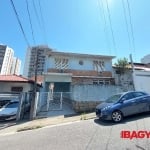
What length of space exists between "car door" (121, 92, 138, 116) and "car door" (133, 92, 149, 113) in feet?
0.85

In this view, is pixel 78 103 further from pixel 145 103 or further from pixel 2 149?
pixel 2 149

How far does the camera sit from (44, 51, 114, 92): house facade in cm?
1789

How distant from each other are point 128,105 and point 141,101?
1.06 metres

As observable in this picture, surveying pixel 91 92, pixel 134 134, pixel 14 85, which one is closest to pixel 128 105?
pixel 134 134

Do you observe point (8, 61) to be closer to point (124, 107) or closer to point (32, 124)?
point (32, 124)

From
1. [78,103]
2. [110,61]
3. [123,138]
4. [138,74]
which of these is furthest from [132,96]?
[110,61]

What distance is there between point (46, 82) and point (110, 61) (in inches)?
361

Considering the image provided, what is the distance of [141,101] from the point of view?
864 cm

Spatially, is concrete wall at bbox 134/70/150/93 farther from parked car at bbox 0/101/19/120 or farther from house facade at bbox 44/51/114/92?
parked car at bbox 0/101/19/120

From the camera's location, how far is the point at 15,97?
41.5ft

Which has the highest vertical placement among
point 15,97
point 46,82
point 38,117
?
point 46,82

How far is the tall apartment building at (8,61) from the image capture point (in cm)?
5231

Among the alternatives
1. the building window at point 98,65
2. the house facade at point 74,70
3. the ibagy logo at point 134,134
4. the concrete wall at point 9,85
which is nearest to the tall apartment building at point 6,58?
the concrete wall at point 9,85

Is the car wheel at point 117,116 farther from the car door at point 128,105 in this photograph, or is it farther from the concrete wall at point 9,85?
the concrete wall at point 9,85
